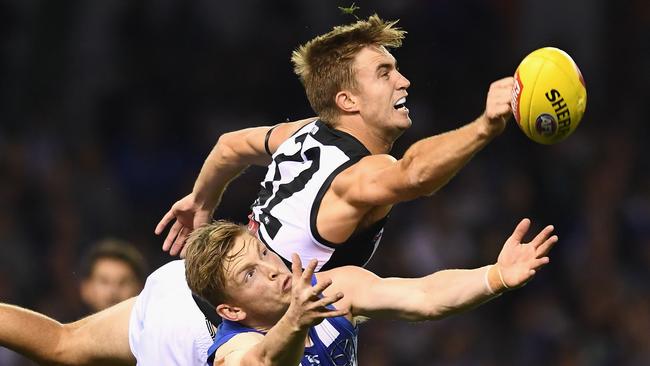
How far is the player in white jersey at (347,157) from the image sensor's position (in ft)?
17.2

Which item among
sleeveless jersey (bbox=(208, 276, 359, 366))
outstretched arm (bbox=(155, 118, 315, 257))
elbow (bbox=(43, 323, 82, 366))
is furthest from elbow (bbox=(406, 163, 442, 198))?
elbow (bbox=(43, 323, 82, 366))

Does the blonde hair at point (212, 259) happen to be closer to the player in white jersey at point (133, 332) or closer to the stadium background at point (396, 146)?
the player in white jersey at point (133, 332)

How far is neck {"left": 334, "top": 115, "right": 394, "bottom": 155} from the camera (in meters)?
5.84

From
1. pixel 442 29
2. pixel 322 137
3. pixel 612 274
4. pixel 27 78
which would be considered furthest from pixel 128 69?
pixel 322 137

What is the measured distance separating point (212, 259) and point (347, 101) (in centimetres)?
118

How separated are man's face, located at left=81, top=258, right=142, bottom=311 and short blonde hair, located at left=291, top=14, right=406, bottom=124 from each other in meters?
2.55

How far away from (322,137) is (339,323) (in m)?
0.97

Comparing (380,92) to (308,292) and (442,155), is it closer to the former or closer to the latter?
(442,155)

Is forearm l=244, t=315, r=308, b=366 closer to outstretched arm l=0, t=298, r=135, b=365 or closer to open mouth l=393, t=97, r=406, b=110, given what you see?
open mouth l=393, t=97, r=406, b=110

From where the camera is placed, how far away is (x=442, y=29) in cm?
1188

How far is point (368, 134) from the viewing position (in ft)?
19.2

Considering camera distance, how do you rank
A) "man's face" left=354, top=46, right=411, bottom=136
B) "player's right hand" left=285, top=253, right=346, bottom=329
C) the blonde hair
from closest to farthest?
"player's right hand" left=285, top=253, right=346, bottom=329 → the blonde hair → "man's face" left=354, top=46, right=411, bottom=136

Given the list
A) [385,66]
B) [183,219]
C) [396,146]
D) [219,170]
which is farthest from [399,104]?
[396,146]

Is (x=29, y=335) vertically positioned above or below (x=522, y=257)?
below
